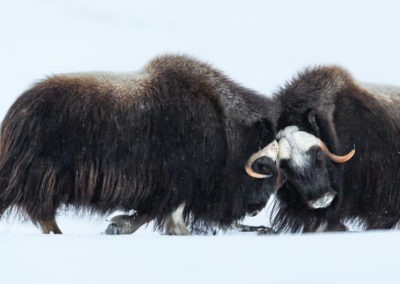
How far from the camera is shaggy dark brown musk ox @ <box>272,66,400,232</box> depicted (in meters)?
6.02

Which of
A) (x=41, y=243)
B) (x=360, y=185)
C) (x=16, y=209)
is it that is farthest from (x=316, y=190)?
(x=41, y=243)

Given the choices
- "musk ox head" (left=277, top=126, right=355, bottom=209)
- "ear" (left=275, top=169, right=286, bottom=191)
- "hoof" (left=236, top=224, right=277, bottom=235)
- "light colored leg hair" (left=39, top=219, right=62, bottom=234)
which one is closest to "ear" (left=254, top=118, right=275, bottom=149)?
"musk ox head" (left=277, top=126, right=355, bottom=209)

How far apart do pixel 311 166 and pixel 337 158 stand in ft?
0.57

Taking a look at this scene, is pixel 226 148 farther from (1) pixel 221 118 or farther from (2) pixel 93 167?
(2) pixel 93 167

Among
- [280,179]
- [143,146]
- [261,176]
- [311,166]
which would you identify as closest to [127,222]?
[143,146]

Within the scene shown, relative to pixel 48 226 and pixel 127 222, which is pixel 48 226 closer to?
pixel 48 226

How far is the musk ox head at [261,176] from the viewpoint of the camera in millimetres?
5844

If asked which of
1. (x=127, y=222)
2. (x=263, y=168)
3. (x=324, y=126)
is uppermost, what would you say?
(x=324, y=126)

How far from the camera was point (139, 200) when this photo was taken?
18.1 feet

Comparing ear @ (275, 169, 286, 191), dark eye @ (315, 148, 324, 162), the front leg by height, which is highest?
dark eye @ (315, 148, 324, 162)

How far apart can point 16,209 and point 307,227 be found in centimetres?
201

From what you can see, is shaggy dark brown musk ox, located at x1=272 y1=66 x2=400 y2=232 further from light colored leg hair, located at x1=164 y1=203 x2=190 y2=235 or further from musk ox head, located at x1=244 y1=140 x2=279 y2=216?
light colored leg hair, located at x1=164 y1=203 x2=190 y2=235

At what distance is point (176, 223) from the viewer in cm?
567

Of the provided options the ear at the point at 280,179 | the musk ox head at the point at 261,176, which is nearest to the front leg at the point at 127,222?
the musk ox head at the point at 261,176
